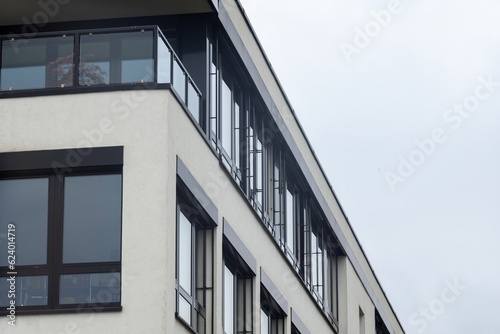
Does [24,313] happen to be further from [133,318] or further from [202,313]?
[202,313]

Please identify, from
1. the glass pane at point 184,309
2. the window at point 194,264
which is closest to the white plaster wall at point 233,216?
the window at point 194,264

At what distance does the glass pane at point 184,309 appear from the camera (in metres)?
26.9

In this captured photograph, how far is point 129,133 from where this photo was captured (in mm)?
25891

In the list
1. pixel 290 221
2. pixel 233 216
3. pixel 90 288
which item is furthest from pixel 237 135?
pixel 90 288

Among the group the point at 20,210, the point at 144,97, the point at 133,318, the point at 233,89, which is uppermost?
the point at 233,89

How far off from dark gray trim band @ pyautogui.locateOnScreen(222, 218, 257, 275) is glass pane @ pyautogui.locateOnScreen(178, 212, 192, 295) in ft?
6.91

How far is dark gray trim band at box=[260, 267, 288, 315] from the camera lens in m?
34.1

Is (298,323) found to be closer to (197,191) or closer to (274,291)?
(274,291)

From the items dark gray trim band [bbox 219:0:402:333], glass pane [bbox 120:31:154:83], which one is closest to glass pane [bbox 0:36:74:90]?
glass pane [bbox 120:31:154:83]

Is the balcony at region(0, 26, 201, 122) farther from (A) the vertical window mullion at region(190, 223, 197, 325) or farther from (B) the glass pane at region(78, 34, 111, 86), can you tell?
(A) the vertical window mullion at region(190, 223, 197, 325)

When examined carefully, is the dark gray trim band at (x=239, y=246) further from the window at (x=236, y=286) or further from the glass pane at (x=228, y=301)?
the glass pane at (x=228, y=301)

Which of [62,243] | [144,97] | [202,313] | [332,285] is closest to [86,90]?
[144,97]

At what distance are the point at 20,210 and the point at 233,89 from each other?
30.0 ft

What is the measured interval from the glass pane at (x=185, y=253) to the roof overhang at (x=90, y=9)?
16.8 feet
